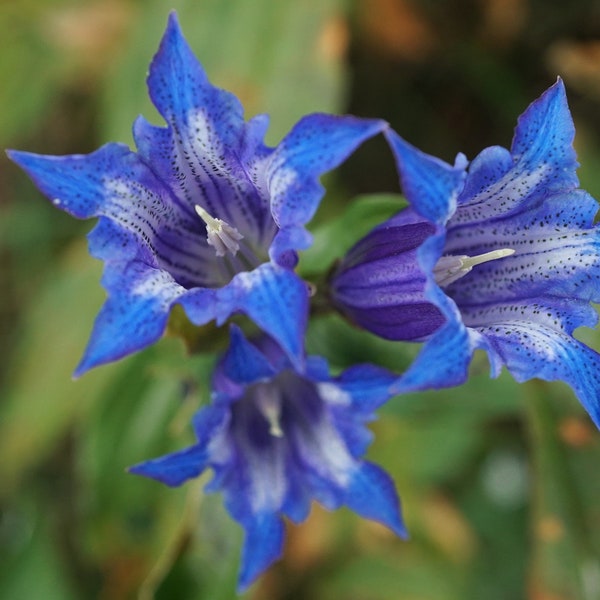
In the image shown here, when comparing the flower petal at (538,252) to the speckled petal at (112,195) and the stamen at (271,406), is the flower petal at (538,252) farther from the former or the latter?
the speckled petal at (112,195)

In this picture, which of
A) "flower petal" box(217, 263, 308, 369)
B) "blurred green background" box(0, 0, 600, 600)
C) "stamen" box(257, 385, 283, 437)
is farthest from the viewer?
"blurred green background" box(0, 0, 600, 600)

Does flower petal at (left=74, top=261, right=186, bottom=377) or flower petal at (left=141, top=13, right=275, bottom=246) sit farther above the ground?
flower petal at (left=141, top=13, right=275, bottom=246)

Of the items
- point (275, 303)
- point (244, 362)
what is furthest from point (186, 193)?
point (275, 303)

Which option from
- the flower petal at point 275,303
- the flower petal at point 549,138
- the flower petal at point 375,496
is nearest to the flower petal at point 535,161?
the flower petal at point 549,138

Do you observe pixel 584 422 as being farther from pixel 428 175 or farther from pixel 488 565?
pixel 428 175

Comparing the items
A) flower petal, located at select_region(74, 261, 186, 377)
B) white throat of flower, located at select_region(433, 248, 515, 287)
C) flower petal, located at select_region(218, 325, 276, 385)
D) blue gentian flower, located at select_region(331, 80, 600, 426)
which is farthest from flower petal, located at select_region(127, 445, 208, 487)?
white throat of flower, located at select_region(433, 248, 515, 287)

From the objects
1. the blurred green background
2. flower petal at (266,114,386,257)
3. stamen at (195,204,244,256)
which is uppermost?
flower petal at (266,114,386,257)

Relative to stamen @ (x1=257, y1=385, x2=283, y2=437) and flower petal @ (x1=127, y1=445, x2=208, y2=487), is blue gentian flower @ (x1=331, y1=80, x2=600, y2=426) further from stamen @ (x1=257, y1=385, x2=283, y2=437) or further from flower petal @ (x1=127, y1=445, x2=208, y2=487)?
flower petal @ (x1=127, y1=445, x2=208, y2=487)
